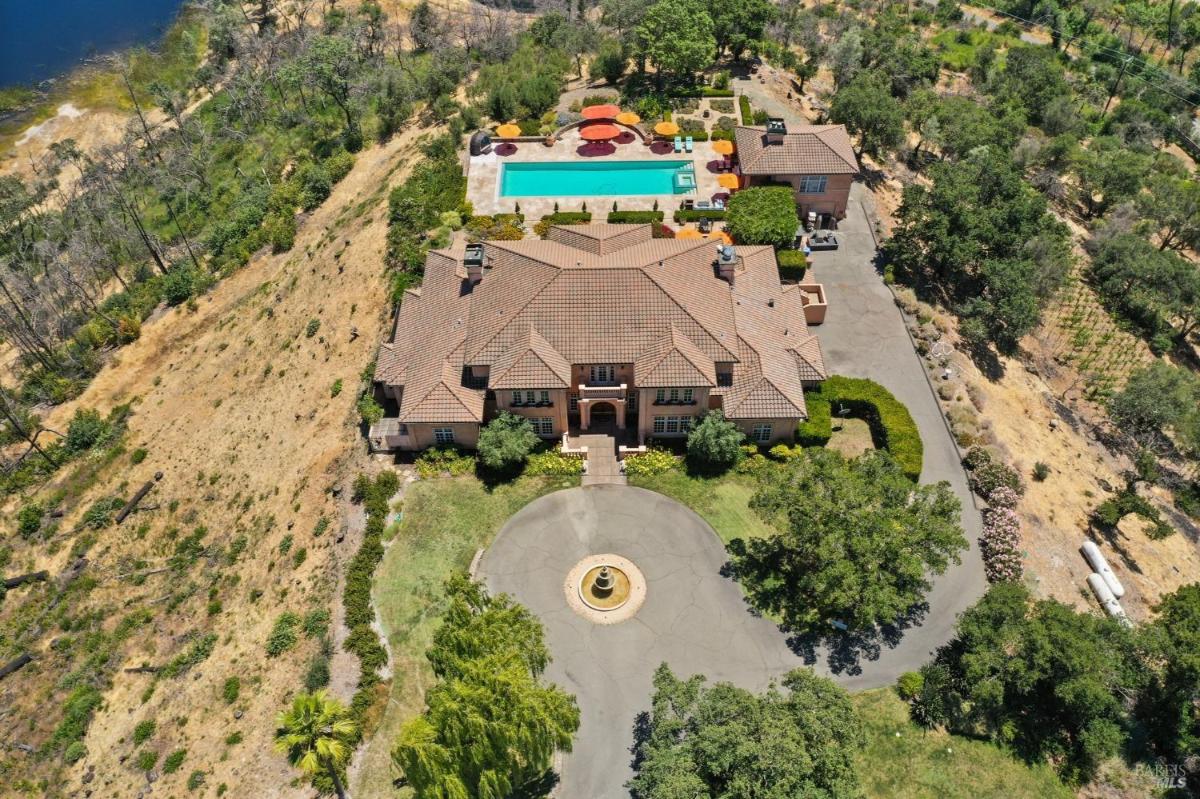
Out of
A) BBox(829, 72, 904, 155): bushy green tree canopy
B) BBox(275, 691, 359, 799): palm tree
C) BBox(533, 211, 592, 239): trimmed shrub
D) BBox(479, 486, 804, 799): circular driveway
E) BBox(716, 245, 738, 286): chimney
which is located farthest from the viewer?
BBox(829, 72, 904, 155): bushy green tree canopy

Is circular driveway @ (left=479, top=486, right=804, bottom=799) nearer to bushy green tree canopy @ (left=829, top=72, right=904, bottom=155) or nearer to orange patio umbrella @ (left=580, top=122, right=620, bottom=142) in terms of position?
orange patio umbrella @ (left=580, top=122, right=620, bottom=142)

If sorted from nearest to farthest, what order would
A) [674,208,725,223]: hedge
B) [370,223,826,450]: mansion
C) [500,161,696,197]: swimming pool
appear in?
1. [370,223,826,450]: mansion
2. [674,208,725,223]: hedge
3. [500,161,696,197]: swimming pool

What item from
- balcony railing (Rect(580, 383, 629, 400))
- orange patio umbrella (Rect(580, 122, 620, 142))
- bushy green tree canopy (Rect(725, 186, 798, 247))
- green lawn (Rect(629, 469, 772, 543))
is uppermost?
orange patio umbrella (Rect(580, 122, 620, 142))

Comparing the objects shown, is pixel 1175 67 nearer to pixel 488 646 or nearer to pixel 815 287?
pixel 815 287

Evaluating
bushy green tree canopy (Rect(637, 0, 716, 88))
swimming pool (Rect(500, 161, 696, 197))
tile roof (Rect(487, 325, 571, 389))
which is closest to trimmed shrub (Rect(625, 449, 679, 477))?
tile roof (Rect(487, 325, 571, 389))

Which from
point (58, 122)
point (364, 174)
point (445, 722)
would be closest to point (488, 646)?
point (445, 722)

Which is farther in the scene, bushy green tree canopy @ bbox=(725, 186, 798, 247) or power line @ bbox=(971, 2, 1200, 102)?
power line @ bbox=(971, 2, 1200, 102)

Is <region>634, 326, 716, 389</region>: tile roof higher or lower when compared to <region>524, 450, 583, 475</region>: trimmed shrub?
higher

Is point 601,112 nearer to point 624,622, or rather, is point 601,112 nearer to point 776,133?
point 776,133
